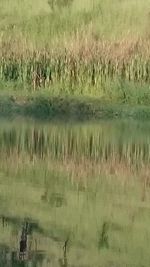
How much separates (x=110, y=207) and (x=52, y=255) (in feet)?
7.48

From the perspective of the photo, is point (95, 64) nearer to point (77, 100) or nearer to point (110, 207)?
point (77, 100)

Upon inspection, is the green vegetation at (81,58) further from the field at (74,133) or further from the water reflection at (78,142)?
the water reflection at (78,142)

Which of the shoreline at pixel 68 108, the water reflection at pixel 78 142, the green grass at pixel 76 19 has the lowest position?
the shoreline at pixel 68 108

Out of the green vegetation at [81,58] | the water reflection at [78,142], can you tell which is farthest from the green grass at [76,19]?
the water reflection at [78,142]

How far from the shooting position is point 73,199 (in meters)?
9.67

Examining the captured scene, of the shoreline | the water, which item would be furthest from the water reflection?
the shoreline

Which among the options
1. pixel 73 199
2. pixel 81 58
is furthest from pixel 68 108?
pixel 73 199

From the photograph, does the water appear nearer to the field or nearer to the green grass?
the field

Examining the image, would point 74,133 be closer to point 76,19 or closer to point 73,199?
point 73,199

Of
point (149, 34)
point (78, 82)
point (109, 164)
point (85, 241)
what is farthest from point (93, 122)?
point (85, 241)

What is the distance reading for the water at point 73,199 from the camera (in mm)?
7258

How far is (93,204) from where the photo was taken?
9.41 m

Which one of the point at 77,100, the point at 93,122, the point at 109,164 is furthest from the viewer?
the point at 77,100

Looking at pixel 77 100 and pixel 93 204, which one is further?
pixel 77 100
